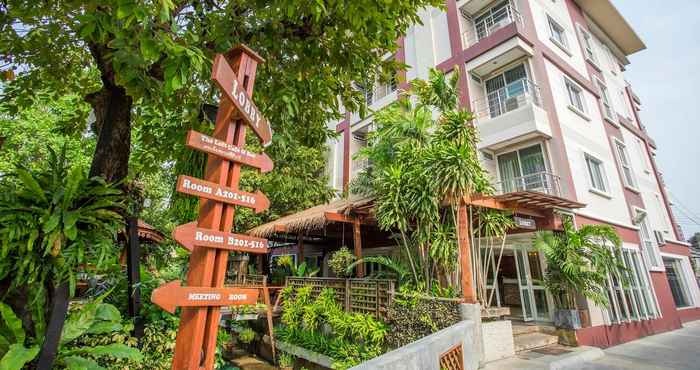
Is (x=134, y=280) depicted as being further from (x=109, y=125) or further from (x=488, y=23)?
(x=488, y=23)

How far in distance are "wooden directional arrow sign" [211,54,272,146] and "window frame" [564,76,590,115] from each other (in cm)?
1083

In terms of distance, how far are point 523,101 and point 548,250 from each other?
14.8 ft

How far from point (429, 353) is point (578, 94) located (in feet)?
37.8

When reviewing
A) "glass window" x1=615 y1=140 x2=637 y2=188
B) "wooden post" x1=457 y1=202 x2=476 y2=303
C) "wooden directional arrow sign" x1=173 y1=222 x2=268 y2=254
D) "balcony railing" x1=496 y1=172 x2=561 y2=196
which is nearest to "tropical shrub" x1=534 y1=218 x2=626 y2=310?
"balcony railing" x1=496 y1=172 x2=561 y2=196

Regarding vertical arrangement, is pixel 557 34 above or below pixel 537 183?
above

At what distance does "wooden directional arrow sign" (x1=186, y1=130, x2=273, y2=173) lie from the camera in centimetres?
201

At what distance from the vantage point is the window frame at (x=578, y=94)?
1047 centimetres

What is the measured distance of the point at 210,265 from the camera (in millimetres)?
2053

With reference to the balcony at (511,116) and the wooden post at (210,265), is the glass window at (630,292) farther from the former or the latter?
the wooden post at (210,265)

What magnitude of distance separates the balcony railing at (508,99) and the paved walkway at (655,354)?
634cm

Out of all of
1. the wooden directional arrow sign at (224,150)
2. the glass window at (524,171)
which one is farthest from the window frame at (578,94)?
the wooden directional arrow sign at (224,150)

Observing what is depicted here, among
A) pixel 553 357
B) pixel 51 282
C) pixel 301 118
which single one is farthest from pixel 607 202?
pixel 51 282

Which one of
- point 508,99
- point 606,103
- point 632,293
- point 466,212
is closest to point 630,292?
point 632,293

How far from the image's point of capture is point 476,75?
11.0 metres
